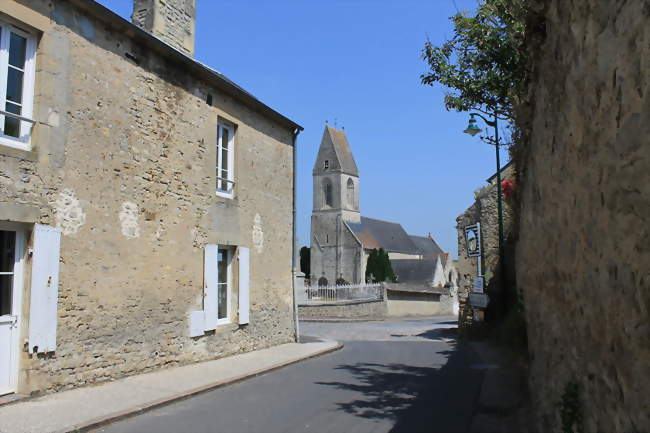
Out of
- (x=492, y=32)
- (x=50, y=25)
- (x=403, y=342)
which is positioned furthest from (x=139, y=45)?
(x=403, y=342)

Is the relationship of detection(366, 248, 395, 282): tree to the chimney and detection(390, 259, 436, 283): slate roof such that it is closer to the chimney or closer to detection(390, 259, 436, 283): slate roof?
detection(390, 259, 436, 283): slate roof

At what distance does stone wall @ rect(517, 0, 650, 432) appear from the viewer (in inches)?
90.7

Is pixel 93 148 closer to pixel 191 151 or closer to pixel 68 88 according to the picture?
pixel 68 88

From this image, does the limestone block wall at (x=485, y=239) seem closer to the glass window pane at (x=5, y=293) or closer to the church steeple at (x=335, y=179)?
the glass window pane at (x=5, y=293)

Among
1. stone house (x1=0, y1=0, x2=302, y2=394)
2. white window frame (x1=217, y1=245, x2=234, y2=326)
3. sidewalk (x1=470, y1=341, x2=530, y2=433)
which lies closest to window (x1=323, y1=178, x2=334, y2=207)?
stone house (x1=0, y1=0, x2=302, y2=394)

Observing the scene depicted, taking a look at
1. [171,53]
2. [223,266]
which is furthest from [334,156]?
[171,53]

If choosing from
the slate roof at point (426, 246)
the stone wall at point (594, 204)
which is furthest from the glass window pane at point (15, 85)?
the slate roof at point (426, 246)

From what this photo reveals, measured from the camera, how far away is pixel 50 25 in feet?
23.3

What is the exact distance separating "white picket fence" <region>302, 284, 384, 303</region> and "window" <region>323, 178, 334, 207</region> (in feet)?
117

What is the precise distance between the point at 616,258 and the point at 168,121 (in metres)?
8.21

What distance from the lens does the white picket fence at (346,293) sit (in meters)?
29.2

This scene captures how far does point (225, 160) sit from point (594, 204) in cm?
927

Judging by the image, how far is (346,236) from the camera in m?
60.5

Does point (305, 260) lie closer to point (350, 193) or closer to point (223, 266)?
point (350, 193)
